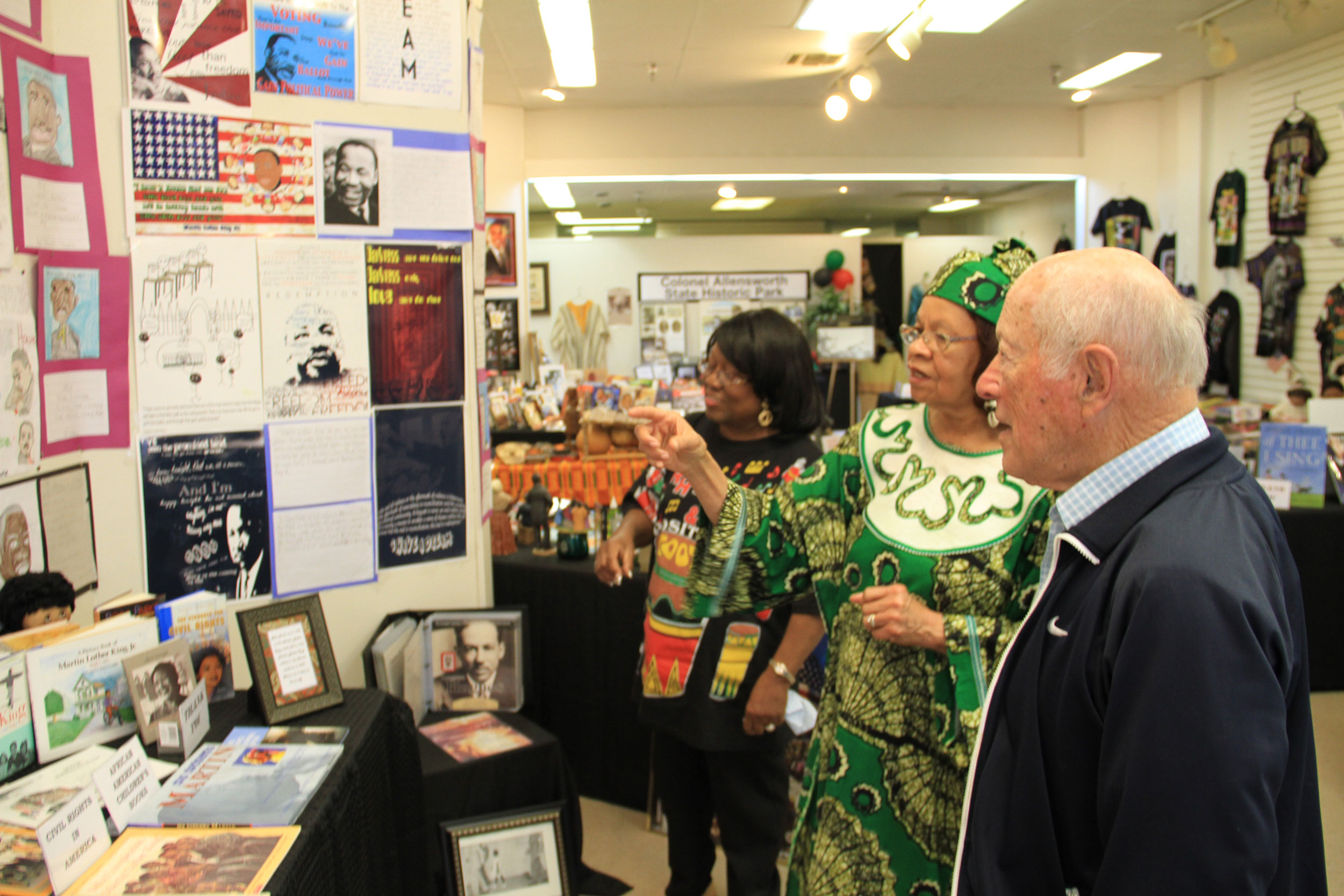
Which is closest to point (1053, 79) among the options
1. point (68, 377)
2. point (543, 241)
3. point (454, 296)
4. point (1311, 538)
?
point (1311, 538)

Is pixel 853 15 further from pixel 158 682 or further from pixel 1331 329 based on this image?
pixel 158 682

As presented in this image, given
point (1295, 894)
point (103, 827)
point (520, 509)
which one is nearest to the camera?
point (1295, 894)

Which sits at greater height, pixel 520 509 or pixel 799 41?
pixel 799 41

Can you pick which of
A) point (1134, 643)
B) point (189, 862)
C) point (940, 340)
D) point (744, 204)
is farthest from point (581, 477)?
point (744, 204)

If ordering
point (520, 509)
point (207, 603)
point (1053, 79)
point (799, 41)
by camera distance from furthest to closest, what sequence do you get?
point (1053, 79) < point (799, 41) < point (520, 509) < point (207, 603)

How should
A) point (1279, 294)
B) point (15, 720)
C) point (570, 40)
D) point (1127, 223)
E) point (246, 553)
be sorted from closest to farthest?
1. point (15, 720)
2. point (246, 553)
3. point (570, 40)
4. point (1279, 294)
5. point (1127, 223)

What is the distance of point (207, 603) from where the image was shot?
1794 millimetres

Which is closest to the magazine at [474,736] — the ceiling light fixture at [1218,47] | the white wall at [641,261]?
the ceiling light fixture at [1218,47]

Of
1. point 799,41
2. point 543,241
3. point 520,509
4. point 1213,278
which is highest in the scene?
point 799,41

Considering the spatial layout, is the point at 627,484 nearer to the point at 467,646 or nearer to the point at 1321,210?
the point at 467,646

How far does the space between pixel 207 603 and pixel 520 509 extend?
1899 millimetres

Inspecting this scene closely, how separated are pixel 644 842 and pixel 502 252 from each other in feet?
21.3

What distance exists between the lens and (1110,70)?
302 inches

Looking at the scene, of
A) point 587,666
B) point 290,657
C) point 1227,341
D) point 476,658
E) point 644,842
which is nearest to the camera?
point 290,657
